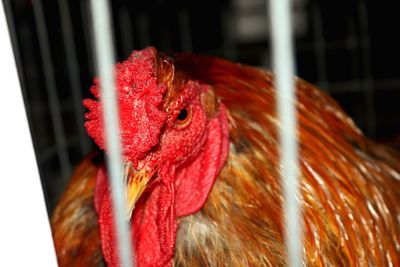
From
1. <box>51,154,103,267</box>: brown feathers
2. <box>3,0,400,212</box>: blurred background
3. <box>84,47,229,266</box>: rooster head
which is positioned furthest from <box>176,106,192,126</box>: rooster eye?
<box>3,0,400,212</box>: blurred background

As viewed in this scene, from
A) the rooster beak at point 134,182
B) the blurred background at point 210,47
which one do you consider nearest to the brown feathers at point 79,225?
the rooster beak at point 134,182

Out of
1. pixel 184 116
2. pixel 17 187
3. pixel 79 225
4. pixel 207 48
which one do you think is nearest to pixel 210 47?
pixel 207 48

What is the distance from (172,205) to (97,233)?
11.7 inches

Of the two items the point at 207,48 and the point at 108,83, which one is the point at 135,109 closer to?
the point at 108,83

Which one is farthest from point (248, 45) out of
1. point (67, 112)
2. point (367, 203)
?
point (367, 203)

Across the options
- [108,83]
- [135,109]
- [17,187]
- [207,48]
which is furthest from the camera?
[207,48]

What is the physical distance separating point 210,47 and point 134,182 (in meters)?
3.17

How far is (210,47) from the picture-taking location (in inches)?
170

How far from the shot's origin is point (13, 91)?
35.3 inches

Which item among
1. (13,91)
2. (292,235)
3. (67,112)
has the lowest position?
(67,112)

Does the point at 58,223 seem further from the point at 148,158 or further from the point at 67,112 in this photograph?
the point at 67,112

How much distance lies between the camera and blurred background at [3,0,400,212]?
11.3ft

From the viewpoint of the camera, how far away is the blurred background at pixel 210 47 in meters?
3.46

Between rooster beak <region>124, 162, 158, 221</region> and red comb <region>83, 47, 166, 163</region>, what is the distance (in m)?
0.03
